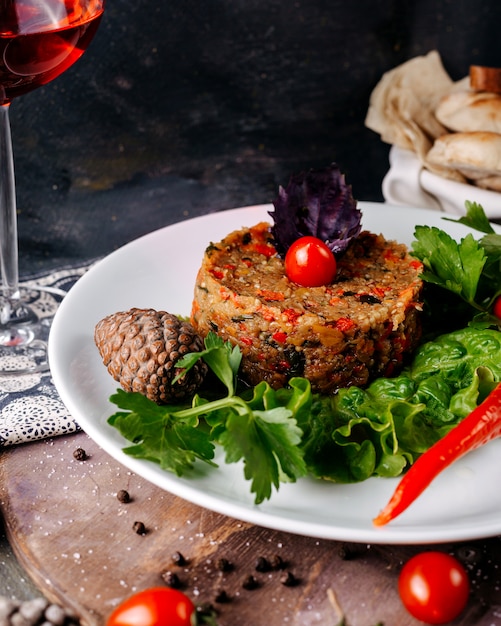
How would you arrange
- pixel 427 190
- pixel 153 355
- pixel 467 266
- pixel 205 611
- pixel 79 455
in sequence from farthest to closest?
1. pixel 427 190
2. pixel 467 266
3. pixel 79 455
4. pixel 153 355
5. pixel 205 611

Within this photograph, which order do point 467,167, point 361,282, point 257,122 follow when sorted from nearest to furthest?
point 361,282, point 467,167, point 257,122

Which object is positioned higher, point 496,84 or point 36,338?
point 496,84

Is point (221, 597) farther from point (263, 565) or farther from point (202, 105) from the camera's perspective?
point (202, 105)

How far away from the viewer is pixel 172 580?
262 cm

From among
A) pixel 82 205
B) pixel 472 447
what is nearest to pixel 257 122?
pixel 82 205

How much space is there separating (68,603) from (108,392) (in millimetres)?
765

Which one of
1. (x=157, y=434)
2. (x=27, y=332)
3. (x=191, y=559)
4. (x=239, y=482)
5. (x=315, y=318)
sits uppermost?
(x=315, y=318)

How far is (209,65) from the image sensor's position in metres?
5.05

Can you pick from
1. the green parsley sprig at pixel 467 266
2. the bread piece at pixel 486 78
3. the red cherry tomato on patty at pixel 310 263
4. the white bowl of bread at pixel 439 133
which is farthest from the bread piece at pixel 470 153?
the red cherry tomato on patty at pixel 310 263

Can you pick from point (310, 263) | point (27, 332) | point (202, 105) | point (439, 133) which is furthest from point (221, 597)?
point (202, 105)

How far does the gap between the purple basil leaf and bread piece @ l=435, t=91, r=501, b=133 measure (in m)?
1.28

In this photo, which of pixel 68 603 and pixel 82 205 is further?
pixel 82 205

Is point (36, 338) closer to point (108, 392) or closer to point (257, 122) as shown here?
point (108, 392)

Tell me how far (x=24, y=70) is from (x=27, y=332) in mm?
1278
